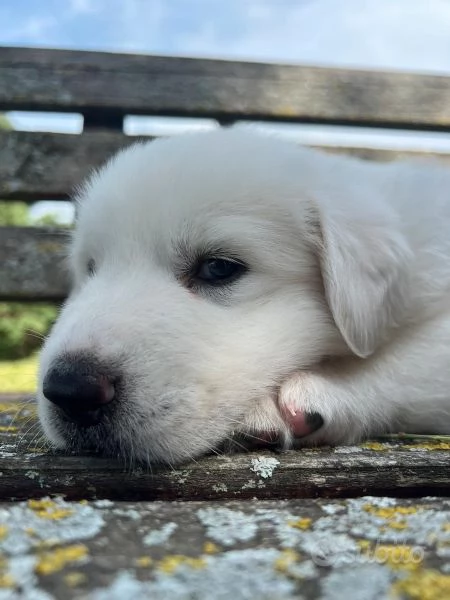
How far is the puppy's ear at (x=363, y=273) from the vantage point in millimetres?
2010

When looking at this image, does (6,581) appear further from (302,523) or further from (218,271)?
(218,271)

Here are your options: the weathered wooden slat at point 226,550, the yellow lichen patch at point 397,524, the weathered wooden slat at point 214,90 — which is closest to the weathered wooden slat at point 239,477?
the weathered wooden slat at point 226,550

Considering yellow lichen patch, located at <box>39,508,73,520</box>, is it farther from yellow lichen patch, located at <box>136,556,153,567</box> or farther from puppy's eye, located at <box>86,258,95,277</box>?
puppy's eye, located at <box>86,258,95,277</box>

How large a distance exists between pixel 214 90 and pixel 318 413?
3131 millimetres

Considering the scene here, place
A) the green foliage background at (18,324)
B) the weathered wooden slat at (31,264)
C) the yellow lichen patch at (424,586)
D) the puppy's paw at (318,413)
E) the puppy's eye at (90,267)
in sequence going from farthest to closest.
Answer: the green foliage background at (18,324) → the weathered wooden slat at (31,264) → the puppy's eye at (90,267) → the puppy's paw at (318,413) → the yellow lichen patch at (424,586)

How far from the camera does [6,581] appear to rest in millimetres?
863

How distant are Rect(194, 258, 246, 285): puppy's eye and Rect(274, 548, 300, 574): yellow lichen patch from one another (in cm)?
120

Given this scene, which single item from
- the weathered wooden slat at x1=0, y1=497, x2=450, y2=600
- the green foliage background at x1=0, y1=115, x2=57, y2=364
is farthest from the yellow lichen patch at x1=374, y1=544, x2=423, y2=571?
the green foliage background at x1=0, y1=115, x2=57, y2=364

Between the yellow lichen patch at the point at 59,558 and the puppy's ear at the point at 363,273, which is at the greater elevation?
the puppy's ear at the point at 363,273

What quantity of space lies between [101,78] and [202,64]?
2.19ft

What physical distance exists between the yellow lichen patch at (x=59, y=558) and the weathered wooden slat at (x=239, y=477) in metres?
0.37

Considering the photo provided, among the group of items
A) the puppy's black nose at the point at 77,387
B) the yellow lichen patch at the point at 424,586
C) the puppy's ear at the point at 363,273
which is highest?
the puppy's ear at the point at 363,273

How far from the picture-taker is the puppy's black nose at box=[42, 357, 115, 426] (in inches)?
63.1

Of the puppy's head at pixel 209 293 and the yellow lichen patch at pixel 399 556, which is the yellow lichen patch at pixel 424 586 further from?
the puppy's head at pixel 209 293
